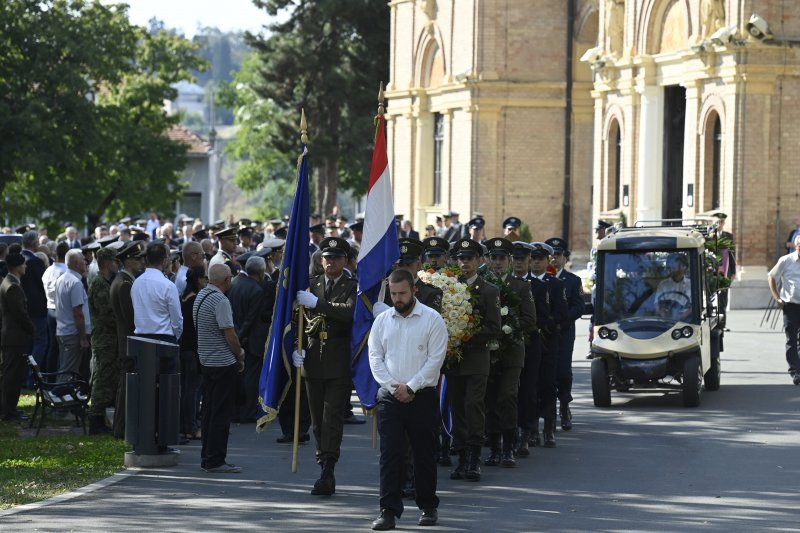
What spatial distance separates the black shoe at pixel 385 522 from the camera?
35.2 ft

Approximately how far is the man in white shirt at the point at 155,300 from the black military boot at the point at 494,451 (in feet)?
10.7

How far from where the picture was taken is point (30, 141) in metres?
40.8

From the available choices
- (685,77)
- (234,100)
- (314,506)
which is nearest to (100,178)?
(685,77)

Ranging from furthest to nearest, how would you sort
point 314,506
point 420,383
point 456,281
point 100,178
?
point 100,178 → point 456,281 → point 314,506 → point 420,383

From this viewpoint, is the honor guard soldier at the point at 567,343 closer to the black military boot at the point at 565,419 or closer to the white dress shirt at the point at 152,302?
the black military boot at the point at 565,419

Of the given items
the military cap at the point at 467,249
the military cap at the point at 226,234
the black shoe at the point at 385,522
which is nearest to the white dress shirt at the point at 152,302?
the military cap at the point at 467,249

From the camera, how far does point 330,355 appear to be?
12.5m

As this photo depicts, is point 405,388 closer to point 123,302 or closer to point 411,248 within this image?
point 411,248

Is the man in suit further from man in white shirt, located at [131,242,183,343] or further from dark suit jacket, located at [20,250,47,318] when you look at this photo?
man in white shirt, located at [131,242,183,343]

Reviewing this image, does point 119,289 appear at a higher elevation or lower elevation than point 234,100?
lower

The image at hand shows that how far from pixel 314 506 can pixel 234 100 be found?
8043 cm

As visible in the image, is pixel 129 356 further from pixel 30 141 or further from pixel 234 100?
→ pixel 234 100

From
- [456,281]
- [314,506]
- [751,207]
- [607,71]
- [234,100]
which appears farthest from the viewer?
[234,100]

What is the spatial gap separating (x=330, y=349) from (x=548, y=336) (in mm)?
3257
